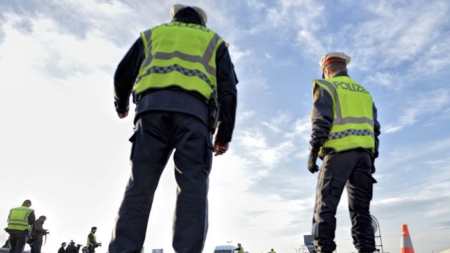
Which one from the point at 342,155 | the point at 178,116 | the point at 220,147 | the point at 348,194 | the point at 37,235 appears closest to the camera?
the point at 178,116

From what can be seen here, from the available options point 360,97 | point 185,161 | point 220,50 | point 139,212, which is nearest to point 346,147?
point 360,97

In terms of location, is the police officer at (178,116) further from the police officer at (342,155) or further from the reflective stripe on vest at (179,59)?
the police officer at (342,155)

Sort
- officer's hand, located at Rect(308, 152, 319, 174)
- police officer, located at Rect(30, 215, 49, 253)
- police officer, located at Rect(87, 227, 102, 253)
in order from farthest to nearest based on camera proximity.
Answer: police officer, located at Rect(87, 227, 102, 253) → police officer, located at Rect(30, 215, 49, 253) → officer's hand, located at Rect(308, 152, 319, 174)

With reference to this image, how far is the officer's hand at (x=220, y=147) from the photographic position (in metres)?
3.15

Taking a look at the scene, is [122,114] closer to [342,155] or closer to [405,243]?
[342,155]

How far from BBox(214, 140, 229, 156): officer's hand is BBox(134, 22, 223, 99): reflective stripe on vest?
1.37 feet

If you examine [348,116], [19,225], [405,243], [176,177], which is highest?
[348,116]

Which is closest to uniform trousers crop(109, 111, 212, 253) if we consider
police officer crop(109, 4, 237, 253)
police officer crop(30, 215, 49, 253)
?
police officer crop(109, 4, 237, 253)

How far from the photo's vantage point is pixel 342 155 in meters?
4.36

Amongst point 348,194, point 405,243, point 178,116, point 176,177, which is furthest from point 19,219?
point 178,116

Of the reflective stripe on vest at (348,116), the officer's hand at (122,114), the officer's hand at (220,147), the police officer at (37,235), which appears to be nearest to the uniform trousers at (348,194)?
the reflective stripe on vest at (348,116)

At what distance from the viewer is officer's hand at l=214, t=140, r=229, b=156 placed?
3.15 m

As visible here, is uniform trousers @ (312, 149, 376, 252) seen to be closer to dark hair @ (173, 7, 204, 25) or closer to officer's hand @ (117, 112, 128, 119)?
dark hair @ (173, 7, 204, 25)

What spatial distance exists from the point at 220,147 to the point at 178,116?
22.8 inches
